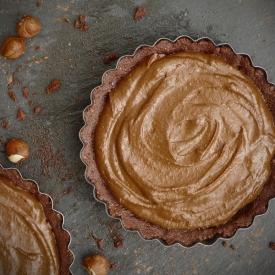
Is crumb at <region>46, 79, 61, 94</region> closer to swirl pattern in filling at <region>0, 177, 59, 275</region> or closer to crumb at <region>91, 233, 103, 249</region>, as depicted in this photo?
swirl pattern in filling at <region>0, 177, 59, 275</region>

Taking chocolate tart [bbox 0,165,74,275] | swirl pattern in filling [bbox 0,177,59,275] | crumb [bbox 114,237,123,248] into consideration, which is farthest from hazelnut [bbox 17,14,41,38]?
crumb [bbox 114,237,123,248]

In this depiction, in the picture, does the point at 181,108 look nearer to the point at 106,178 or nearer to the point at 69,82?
the point at 106,178

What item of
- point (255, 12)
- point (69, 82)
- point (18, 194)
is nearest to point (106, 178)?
point (18, 194)

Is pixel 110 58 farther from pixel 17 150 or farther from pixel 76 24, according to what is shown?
pixel 17 150

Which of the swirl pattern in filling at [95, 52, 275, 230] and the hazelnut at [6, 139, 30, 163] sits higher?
the swirl pattern in filling at [95, 52, 275, 230]

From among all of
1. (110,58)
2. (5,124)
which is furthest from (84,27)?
(5,124)

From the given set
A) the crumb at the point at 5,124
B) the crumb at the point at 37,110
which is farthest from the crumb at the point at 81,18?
the crumb at the point at 5,124

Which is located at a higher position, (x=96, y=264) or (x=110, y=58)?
(x=110, y=58)
